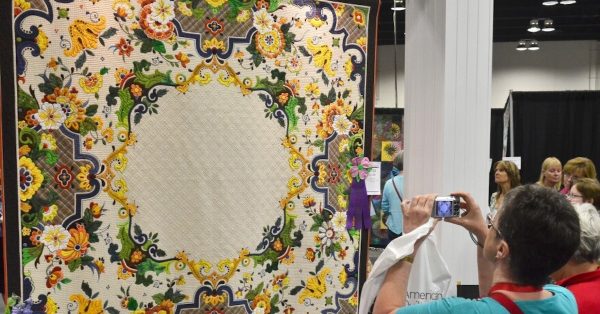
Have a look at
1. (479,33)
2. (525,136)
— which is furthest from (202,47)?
(525,136)

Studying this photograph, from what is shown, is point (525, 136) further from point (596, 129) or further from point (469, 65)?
point (469, 65)

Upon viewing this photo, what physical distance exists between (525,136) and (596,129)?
39.9 inches

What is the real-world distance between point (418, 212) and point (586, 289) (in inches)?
23.5

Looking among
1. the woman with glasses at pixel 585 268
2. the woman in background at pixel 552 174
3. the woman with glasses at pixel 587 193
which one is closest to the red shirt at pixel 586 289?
the woman with glasses at pixel 585 268

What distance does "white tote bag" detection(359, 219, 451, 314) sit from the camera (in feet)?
5.37

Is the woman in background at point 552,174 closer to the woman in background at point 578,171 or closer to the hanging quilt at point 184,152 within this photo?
the woman in background at point 578,171

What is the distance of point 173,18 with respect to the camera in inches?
84.0

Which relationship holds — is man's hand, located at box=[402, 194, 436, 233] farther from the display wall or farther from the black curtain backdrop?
the display wall

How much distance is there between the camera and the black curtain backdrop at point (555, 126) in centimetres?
998

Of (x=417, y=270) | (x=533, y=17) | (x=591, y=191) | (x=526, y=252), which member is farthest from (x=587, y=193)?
(x=533, y=17)

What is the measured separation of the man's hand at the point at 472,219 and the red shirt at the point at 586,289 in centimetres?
32

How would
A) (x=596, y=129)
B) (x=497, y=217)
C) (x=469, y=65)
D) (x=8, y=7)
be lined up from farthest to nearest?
(x=596, y=129) < (x=469, y=65) < (x=8, y=7) < (x=497, y=217)

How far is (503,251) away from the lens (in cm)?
143

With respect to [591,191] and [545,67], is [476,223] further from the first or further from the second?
[545,67]
